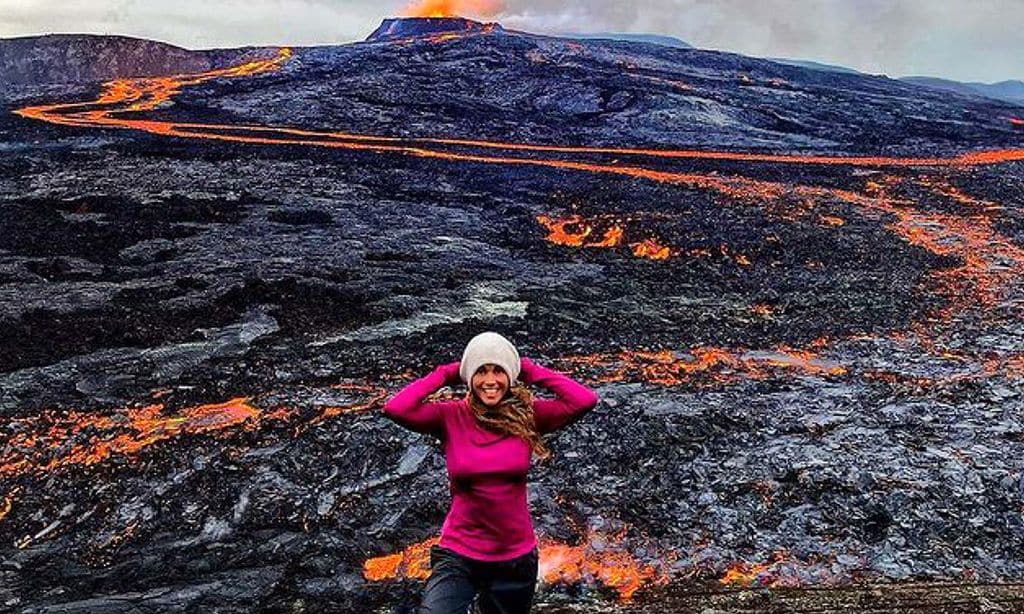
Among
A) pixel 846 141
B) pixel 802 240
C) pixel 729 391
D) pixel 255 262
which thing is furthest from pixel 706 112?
pixel 729 391

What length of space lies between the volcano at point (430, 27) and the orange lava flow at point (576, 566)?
84.1 m

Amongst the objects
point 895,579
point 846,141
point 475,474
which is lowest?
point 895,579

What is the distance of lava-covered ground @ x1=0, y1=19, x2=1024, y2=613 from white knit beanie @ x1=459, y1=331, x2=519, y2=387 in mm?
3295

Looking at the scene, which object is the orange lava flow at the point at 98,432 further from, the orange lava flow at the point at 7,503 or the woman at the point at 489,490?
the woman at the point at 489,490

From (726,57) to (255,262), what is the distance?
69491mm

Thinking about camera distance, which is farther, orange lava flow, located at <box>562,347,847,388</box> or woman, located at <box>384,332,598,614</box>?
orange lava flow, located at <box>562,347,847,388</box>

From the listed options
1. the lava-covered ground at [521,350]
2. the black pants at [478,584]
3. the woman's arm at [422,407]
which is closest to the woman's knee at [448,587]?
the black pants at [478,584]

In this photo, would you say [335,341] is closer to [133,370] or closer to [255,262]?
[133,370]

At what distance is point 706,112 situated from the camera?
162ft

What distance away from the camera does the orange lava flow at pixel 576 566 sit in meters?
8.08

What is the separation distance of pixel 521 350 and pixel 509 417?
9072 mm

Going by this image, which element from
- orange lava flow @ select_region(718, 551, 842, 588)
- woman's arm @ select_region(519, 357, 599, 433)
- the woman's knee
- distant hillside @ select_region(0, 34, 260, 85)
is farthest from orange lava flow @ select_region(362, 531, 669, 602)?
distant hillside @ select_region(0, 34, 260, 85)

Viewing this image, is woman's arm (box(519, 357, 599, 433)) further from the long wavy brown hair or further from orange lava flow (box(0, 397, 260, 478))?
orange lava flow (box(0, 397, 260, 478))

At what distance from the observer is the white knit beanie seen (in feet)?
16.6
